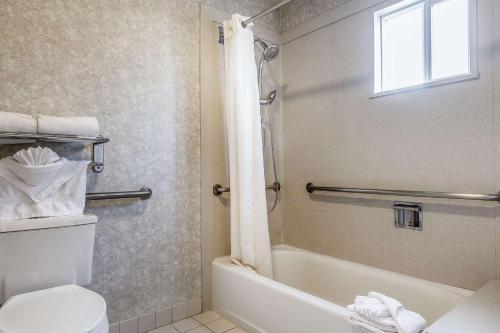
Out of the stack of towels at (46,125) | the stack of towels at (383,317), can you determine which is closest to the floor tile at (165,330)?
the stack of towels at (383,317)

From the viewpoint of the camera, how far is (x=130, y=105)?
1.85 metres

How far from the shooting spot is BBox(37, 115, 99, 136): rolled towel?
4.55 ft

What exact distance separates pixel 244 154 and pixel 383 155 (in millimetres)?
897

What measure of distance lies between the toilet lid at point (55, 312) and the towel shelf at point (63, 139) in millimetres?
674

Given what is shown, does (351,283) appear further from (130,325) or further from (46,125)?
(46,125)

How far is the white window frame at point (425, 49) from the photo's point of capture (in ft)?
5.23

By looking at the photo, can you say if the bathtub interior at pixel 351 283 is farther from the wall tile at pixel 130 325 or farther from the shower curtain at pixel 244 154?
the wall tile at pixel 130 325

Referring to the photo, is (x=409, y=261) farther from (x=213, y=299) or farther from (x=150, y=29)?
(x=150, y=29)

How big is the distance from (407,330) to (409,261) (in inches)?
31.6

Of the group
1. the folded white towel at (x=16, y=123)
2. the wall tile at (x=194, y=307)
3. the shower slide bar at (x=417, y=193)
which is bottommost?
the wall tile at (x=194, y=307)

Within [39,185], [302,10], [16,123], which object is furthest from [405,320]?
[302,10]

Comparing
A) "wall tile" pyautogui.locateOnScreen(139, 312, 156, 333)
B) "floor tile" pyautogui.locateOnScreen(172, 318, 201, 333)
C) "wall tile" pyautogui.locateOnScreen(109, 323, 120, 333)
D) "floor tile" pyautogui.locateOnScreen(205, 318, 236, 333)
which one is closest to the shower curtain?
"floor tile" pyautogui.locateOnScreen(205, 318, 236, 333)

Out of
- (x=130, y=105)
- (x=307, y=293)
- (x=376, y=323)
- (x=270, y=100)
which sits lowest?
(x=307, y=293)

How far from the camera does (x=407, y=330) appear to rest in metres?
1.13
